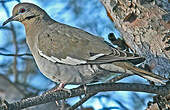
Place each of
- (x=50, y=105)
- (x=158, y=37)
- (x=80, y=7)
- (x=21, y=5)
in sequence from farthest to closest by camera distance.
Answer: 1. (x=80, y=7)
2. (x=50, y=105)
3. (x=21, y=5)
4. (x=158, y=37)

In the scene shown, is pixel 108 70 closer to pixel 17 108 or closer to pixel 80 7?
pixel 17 108

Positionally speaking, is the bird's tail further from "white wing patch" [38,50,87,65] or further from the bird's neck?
the bird's neck

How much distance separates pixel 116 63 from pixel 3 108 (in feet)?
2.82

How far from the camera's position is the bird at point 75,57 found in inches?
96.3

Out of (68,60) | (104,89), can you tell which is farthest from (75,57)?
(104,89)

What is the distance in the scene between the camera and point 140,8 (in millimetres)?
2480

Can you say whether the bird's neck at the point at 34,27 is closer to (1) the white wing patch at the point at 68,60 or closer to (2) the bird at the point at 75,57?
(2) the bird at the point at 75,57

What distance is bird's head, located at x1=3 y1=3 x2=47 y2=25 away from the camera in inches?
125

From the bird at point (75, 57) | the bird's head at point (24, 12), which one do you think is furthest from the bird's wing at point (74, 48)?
the bird's head at point (24, 12)

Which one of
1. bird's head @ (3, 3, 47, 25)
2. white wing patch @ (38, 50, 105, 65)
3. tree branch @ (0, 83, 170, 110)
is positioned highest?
bird's head @ (3, 3, 47, 25)

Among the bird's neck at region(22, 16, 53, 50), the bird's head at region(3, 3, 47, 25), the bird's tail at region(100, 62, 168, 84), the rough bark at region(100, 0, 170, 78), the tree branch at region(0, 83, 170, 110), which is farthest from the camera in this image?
the bird's head at region(3, 3, 47, 25)

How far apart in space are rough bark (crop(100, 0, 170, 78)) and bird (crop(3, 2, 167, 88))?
16 centimetres

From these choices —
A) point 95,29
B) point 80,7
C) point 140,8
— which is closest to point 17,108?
point 140,8

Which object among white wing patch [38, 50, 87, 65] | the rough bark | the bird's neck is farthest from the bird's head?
the rough bark
